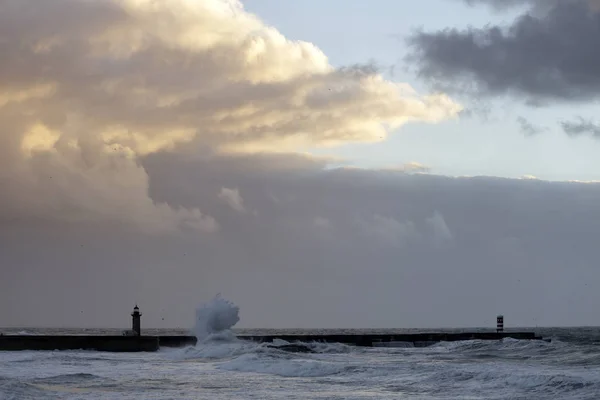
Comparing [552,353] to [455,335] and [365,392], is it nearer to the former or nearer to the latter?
[455,335]

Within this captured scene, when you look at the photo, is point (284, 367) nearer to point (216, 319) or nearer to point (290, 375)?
point (290, 375)

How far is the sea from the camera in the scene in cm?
2242

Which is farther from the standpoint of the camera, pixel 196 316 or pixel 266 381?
pixel 196 316

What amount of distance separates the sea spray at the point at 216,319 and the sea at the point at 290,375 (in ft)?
19.2

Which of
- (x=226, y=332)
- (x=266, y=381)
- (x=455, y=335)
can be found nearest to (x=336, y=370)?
(x=266, y=381)

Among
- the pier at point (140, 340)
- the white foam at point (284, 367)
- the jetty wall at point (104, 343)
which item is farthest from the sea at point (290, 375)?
the pier at point (140, 340)

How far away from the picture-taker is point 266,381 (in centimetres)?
2631

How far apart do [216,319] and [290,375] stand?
22.0 metres

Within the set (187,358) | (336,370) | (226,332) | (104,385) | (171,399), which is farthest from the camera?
(226,332)

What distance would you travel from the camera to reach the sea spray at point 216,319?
49.6 m

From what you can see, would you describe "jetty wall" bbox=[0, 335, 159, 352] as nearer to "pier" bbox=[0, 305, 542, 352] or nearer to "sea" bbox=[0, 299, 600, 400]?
"pier" bbox=[0, 305, 542, 352]

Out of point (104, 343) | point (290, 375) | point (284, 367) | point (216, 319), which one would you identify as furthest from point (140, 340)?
point (290, 375)

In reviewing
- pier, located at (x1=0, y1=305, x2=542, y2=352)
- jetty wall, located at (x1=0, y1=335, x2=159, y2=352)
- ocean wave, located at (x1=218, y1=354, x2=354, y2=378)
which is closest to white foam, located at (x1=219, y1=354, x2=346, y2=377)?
ocean wave, located at (x1=218, y1=354, x2=354, y2=378)

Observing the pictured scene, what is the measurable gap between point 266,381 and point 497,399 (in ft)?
24.8
